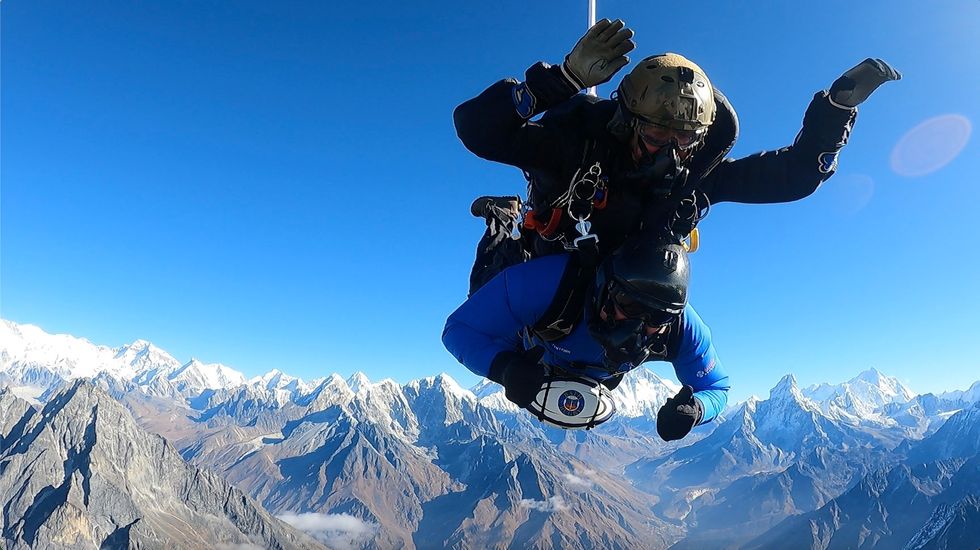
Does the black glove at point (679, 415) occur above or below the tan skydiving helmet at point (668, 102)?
below

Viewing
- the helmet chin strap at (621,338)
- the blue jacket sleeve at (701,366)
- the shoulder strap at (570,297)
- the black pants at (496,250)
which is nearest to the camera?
the helmet chin strap at (621,338)

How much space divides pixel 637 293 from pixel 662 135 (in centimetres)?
132

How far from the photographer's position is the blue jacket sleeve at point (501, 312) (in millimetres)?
5199

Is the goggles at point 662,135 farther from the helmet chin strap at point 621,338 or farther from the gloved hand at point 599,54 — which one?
the helmet chin strap at point 621,338

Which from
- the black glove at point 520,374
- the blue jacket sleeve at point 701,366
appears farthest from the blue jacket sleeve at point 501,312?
the blue jacket sleeve at point 701,366

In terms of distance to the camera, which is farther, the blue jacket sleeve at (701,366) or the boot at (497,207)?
the boot at (497,207)

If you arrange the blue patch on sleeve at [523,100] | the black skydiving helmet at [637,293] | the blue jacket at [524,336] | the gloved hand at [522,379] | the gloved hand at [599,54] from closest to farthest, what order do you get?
the gloved hand at [599,54], the blue patch on sleeve at [523,100], the black skydiving helmet at [637,293], the gloved hand at [522,379], the blue jacket at [524,336]

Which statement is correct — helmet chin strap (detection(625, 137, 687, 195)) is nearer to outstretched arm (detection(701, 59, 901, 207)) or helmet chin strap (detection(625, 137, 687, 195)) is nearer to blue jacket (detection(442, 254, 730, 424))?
blue jacket (detection(442, 254, 730, 424))

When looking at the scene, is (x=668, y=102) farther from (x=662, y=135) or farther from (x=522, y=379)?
(x=522, y=379)

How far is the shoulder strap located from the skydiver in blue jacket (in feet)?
0.04

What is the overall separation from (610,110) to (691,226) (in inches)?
49.0

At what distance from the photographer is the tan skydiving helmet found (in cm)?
444

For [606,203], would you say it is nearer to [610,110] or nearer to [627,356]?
[610,110]

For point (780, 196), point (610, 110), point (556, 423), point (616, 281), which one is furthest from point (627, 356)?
point (780, 196)
